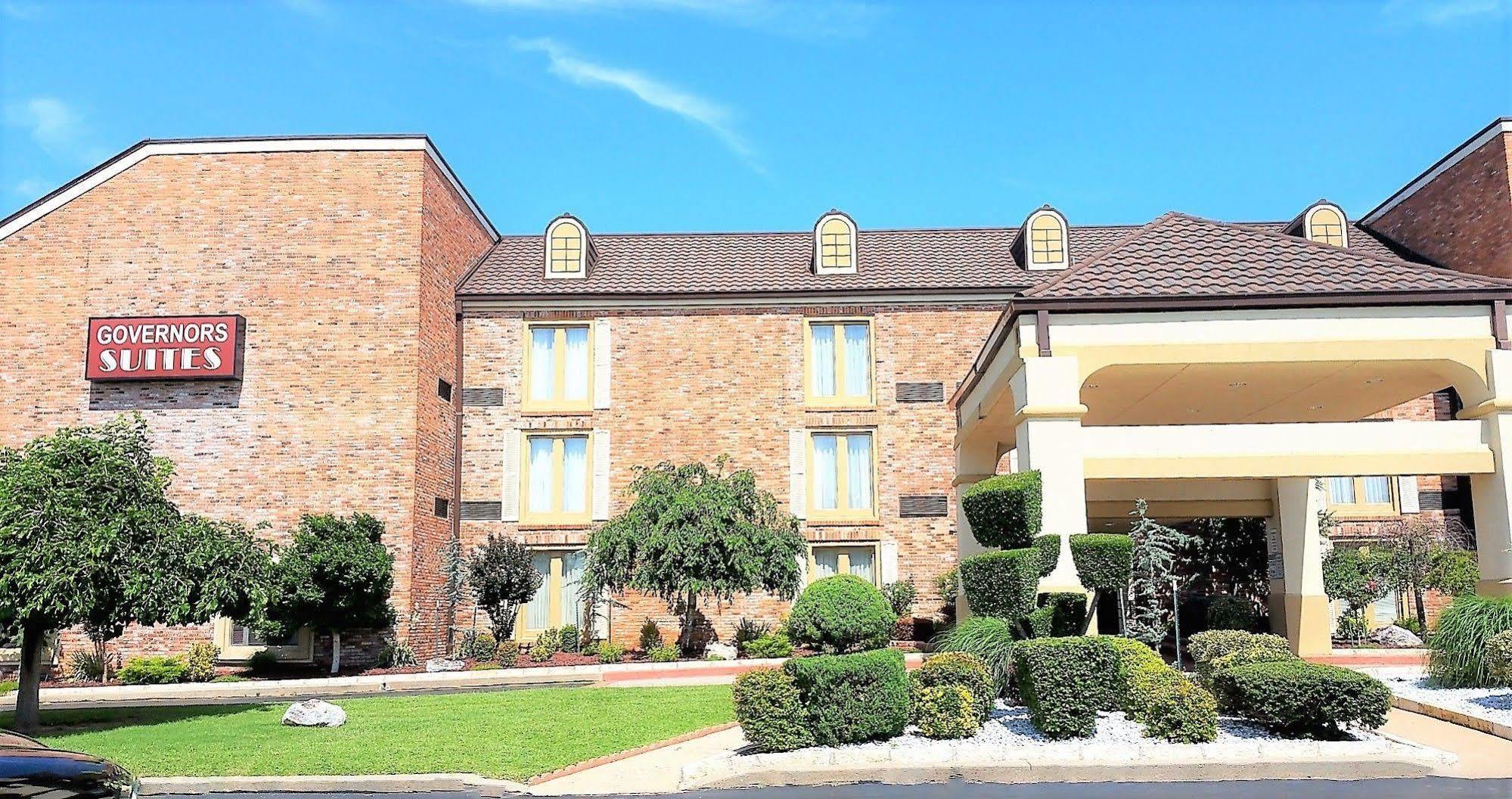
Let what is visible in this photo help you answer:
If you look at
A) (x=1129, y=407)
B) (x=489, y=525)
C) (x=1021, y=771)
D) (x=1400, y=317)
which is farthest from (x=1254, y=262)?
(x=489, y=525)

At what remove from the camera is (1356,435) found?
50.7 ft

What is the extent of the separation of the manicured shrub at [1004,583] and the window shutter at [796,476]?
12485 mm

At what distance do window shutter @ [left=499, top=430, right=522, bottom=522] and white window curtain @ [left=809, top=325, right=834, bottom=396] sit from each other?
7067mm

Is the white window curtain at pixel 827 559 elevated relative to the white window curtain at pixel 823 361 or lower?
lower

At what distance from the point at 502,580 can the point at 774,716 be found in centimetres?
1432

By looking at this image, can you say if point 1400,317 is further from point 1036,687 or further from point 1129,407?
point 1036,687

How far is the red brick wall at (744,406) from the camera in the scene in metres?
26.1

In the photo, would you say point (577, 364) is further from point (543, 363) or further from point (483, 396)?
point (483, 396)

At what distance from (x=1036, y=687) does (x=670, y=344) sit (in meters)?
17.0

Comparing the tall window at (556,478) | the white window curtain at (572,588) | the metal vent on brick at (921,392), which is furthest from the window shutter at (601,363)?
the metal vent on brick at (921,392)

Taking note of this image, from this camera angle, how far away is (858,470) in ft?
87.3

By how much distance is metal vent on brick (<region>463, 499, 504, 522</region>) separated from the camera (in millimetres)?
26156

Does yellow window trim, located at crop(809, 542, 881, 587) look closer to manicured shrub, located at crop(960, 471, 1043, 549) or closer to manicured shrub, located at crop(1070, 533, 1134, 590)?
manicured shrub, located at crop(960, 471, 1043, 549)

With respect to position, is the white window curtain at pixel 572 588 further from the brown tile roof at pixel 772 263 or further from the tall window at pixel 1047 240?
the tall window at pixel 1047 240
